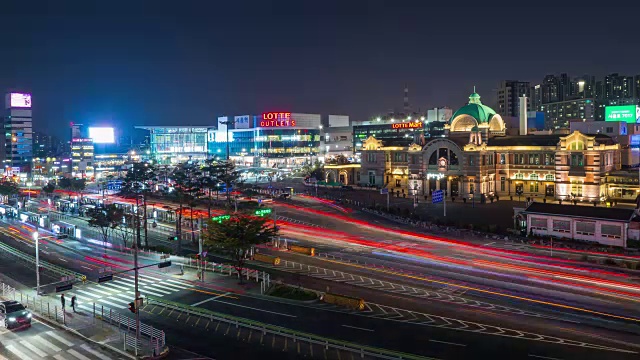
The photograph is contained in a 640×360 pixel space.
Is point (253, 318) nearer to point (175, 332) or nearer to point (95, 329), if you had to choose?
point (175, 332)

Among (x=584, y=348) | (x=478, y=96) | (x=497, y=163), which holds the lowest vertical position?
Answer: (x=584, y=348)

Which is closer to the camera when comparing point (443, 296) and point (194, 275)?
point (443, 296)

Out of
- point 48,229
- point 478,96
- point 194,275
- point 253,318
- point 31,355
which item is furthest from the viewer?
point 478,96

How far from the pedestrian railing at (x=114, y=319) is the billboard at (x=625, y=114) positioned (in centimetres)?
12222

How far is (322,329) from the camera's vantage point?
118 ft


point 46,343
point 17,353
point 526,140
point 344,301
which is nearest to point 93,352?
point 46,343

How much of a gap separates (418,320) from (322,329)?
281 inches

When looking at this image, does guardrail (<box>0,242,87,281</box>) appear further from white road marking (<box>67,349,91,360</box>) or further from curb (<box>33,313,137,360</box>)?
white road marking (<box>67,349,91,360</box>)

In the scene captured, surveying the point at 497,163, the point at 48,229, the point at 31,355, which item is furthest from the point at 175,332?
the point at 497,163

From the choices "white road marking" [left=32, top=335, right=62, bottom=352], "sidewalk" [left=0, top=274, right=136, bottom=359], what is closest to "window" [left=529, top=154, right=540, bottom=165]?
"sidewalk" [left=0, top=274, right=136, bottom=359]

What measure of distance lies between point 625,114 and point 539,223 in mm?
71243

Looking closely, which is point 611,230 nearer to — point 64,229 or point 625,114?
point 625,114

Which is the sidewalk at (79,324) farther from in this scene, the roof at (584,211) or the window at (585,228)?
the window at (585,228)

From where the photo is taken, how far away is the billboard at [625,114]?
122 meters
